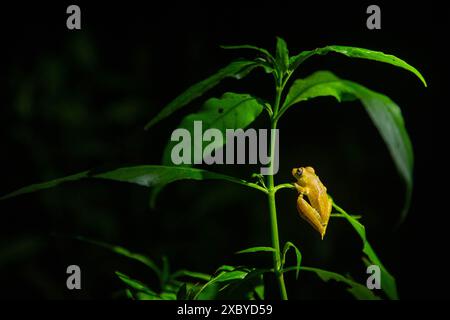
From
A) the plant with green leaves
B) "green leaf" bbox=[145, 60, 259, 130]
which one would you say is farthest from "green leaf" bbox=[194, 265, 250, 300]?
"green leaf" bbox=[145, 60, 259, 130]

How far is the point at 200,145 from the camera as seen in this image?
664 mm

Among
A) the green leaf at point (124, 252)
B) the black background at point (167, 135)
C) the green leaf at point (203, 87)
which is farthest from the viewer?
the black background at point (167, 135)

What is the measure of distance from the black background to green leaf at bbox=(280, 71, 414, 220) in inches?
31.4

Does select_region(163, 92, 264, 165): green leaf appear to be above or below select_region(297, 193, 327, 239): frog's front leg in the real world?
above

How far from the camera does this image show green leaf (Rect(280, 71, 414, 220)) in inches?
20.6

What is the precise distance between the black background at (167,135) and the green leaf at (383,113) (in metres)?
0.80

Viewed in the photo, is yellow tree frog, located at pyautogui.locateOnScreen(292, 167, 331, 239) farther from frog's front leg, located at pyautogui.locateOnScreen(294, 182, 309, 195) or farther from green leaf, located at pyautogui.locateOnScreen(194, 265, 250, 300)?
green leaf, located at pyautogui.locateOnScreen(194, 265, 250, 300)

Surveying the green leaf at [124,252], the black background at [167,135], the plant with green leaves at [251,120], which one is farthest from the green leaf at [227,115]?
the black background at [167,135]

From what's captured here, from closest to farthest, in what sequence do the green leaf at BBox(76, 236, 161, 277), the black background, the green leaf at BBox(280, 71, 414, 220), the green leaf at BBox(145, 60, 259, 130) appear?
the green leaf at BBox(280, 71, 414, 220), the green leaf at BBox(145, 60, 259, 130), the green leaf at BBox(76, 236, 161, 277), the black background

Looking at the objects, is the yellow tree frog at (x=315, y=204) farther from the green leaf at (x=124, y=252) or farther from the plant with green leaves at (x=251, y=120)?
the green leaf at (x=124, y=252)

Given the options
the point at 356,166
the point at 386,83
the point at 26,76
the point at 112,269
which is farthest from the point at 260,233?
the point at 26,76

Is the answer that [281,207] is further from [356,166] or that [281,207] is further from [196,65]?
[196,65]

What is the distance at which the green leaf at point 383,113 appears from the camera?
52 centimetres

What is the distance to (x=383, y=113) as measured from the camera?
1.82ft
